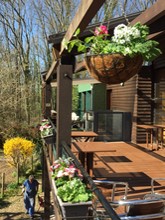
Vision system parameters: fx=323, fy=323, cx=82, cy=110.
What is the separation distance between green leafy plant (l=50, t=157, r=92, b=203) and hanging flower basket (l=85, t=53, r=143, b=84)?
2.91 ft

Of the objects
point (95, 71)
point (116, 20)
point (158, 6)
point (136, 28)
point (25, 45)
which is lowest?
point (95, 71)

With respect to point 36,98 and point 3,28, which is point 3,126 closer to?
point 36,98

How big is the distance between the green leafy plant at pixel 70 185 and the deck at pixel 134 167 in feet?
6.85

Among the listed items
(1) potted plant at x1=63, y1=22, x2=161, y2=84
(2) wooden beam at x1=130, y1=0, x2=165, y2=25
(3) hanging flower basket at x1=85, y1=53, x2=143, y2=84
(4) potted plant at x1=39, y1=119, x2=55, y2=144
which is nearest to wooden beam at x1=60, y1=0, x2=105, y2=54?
(1) potted plant at x1=63, y1=22, x2=161, y2=84

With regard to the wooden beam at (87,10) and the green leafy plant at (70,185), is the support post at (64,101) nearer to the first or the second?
the green leafy plant at (70,185)

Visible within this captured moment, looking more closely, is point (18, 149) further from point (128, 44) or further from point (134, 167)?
point (128, 44)

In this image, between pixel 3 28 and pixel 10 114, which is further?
pixel 3 28

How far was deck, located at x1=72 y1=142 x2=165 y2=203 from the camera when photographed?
523 centimetres

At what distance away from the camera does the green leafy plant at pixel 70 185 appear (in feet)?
8.29

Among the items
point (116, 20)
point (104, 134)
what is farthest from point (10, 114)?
point (116, 20)

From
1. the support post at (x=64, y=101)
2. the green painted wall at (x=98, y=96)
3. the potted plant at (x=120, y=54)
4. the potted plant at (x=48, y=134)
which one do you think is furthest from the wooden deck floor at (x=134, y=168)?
the green painted wall at (x=98, y=96)

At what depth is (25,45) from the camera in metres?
24.5

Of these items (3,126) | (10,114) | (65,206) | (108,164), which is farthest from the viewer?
(10,114)

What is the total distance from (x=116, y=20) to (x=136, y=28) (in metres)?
2.60
